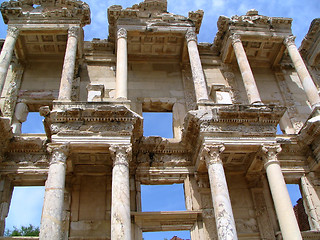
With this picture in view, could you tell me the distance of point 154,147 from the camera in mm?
12562

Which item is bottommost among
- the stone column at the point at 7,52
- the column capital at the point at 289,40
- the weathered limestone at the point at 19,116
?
the weathered limestone at the point at 19,116

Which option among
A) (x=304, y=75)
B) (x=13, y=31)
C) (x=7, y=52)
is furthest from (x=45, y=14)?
(x=304, y=75)

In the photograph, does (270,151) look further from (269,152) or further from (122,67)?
(122,67)

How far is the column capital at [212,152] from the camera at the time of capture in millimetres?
10695

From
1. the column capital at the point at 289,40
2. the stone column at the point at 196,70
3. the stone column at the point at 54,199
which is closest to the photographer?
the stone column at the point at 54,199

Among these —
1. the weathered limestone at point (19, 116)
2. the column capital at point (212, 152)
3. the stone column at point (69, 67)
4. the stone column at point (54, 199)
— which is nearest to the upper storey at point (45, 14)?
the stone column at point (69, 67)

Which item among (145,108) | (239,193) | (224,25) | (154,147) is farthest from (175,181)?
(224,25)

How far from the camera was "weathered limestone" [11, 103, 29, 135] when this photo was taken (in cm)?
1325

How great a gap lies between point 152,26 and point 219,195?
7981 mm

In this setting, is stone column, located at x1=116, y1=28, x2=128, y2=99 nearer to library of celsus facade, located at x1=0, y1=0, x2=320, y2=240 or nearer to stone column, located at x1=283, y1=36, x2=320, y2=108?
library of celsus facade, located at x1=0, y1=0, x2=320, y2=240

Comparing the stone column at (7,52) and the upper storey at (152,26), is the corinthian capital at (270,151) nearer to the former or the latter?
the upper storey at (152,26)

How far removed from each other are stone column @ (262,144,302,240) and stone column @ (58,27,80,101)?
6820 mm

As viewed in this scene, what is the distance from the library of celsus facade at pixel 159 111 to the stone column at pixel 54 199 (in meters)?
0.03

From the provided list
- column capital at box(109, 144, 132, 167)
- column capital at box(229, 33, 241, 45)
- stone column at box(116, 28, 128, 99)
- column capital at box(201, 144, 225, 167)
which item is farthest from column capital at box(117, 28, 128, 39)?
column capital at box(201, 144, 225, 167)
